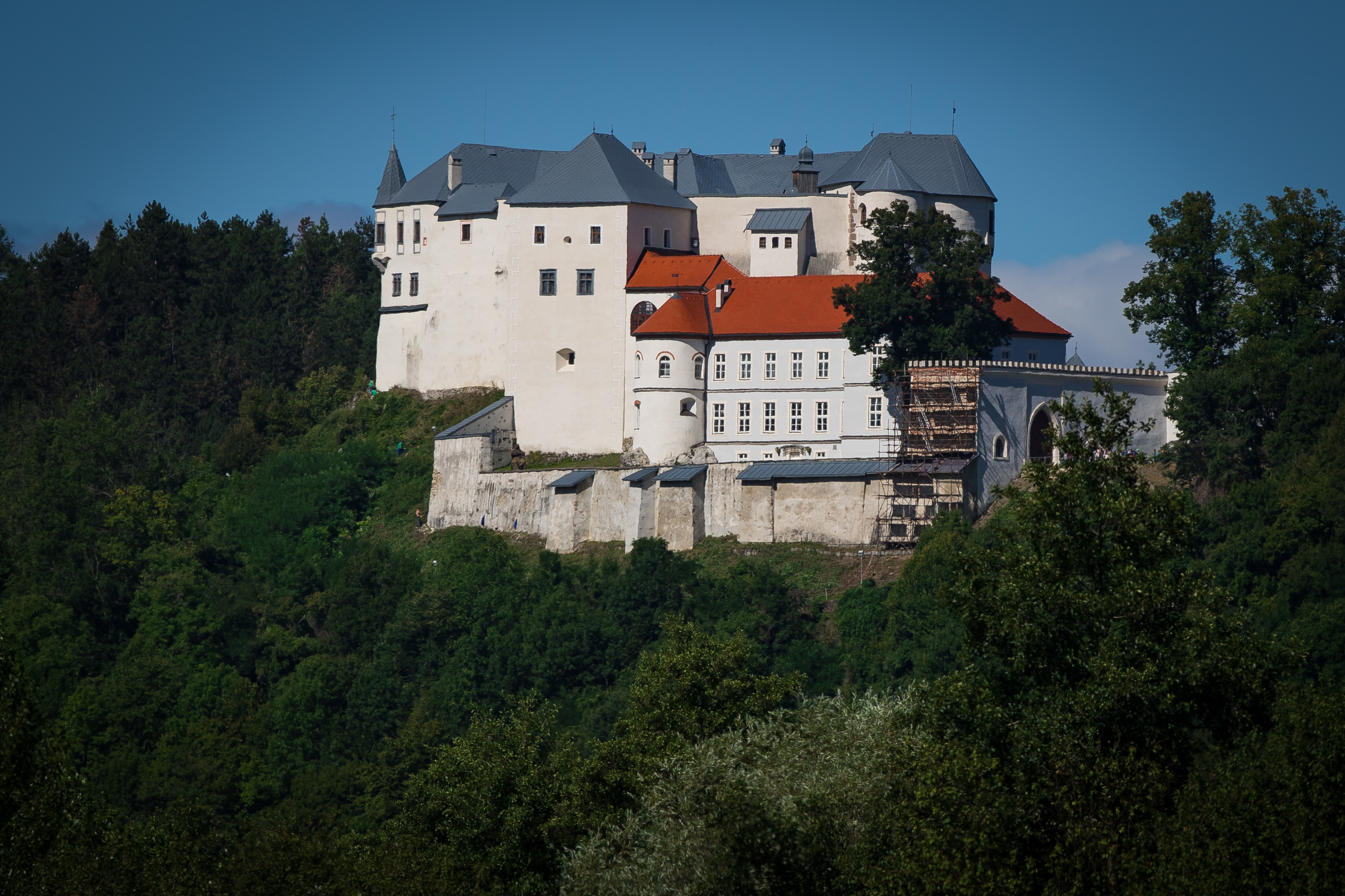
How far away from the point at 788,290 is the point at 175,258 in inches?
1507

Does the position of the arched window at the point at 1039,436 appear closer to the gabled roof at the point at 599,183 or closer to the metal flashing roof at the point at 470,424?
the gabled roof at the point at 599,183

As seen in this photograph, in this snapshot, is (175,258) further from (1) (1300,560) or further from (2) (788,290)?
(1) (1300,560)

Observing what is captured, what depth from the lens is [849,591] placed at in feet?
204

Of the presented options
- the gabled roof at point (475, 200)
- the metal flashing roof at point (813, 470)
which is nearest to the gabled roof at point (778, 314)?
the metal flashing roof at point (813, 470)

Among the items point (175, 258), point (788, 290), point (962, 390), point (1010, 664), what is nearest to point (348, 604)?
point (788, 290)

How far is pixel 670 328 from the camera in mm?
68625

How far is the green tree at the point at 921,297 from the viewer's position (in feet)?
210

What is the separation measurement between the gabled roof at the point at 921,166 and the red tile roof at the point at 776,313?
446 cm

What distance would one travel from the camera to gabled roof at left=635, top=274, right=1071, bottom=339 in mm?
67750

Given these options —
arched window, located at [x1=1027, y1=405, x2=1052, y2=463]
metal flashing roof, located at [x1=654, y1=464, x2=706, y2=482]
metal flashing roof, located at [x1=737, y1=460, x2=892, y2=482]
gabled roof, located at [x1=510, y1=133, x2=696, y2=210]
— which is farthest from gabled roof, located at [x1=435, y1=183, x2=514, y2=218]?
arched window, located at [x1=1027, y1=405, x2=1052, y2=463]

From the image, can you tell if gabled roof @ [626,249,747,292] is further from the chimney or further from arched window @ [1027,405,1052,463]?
arched window @ [1027,405,1052,463]

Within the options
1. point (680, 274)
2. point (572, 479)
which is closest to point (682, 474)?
point (572, 479)

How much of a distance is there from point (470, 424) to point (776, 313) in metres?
11.6

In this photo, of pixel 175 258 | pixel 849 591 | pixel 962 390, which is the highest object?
pixel 175 258
